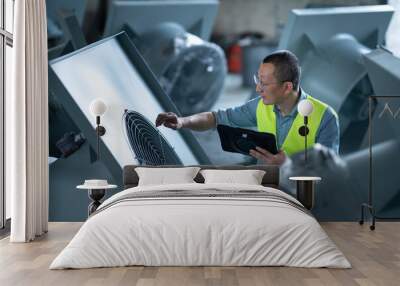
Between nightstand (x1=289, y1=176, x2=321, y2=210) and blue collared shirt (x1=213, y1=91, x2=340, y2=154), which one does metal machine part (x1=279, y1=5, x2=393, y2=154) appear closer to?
blue collared shirt (x1=213, y1=91, x2=340, y2=154)

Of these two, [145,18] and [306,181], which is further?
[145,18]

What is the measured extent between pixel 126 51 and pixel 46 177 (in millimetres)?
1972

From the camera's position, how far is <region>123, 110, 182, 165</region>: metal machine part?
7895mm

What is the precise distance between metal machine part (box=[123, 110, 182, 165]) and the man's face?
1.36 meters

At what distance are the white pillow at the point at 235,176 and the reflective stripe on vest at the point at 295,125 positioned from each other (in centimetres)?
74

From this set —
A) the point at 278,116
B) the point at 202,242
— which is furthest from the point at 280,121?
the point at 202,242

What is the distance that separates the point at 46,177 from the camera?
23.1 ft

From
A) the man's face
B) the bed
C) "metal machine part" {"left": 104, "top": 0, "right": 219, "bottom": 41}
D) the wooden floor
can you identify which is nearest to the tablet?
the man's face

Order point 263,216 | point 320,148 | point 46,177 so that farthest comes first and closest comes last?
point 320,148 → point 46,177 → point 263,216

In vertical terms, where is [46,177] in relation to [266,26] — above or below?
below

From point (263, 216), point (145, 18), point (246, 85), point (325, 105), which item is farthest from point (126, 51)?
point (263, 216)

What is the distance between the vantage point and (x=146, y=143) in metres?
7.92

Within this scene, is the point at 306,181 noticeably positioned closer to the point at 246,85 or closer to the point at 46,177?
the point at 246,85

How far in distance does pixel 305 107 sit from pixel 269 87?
0.62 meters
